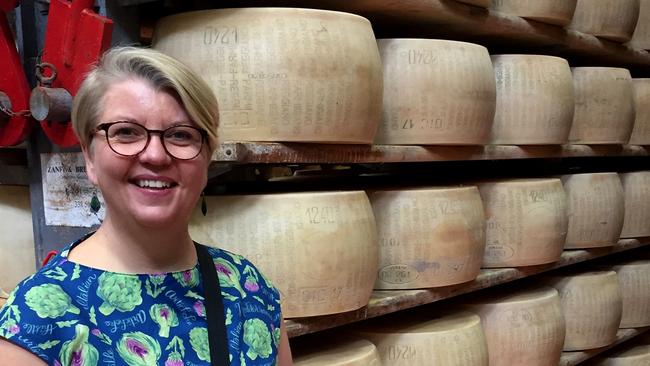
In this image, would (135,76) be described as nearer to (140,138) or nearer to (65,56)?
(140,138)

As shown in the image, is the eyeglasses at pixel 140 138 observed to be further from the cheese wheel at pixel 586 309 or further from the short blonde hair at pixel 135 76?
the cheese wheel at pixel 586 309

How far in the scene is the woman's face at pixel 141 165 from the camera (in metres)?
0.82

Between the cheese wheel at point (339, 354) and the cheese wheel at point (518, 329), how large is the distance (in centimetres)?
51

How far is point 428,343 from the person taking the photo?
1.66 metres

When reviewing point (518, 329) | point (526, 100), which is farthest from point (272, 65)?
point (518, 329)

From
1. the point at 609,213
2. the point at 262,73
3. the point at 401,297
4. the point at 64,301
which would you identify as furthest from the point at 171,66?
the point at 609,213

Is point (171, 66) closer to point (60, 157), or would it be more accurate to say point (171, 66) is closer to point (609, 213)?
point (60, 157)

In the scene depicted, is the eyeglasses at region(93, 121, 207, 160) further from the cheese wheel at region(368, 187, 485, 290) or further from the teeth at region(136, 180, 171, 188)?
→ the cheese wheel at region(368, 187, 485, 290)

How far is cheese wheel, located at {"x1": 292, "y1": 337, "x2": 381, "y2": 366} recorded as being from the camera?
143 centimetres

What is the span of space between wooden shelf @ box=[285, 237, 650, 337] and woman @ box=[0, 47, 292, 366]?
0.49 meters

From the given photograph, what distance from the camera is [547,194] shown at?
197 cm

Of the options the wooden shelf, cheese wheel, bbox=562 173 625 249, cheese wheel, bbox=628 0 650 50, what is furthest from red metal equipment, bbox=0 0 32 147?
cheese wheel, bbox=628 0 650 50

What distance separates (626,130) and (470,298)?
80 cm

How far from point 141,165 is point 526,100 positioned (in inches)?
53.5
